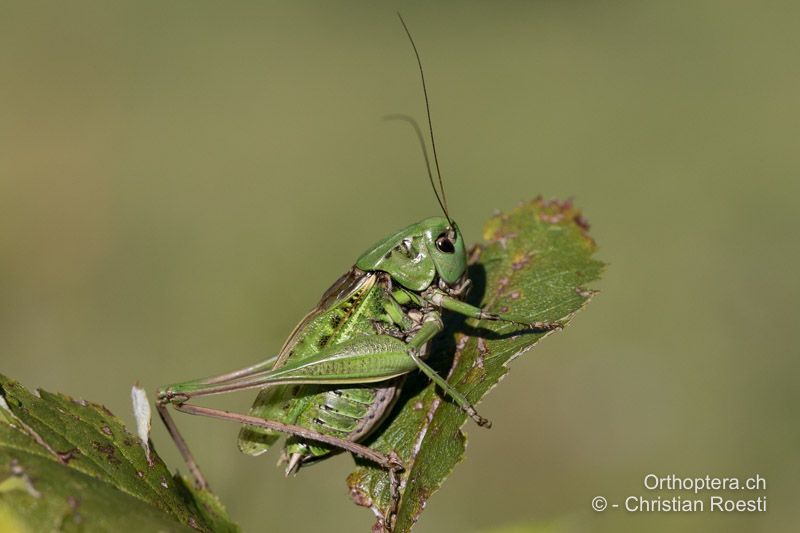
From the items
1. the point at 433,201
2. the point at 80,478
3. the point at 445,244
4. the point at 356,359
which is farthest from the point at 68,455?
the point at 433,201

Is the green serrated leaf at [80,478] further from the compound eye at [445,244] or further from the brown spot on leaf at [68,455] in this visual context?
the compound eye at [445,244]

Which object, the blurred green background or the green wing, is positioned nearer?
the green wing

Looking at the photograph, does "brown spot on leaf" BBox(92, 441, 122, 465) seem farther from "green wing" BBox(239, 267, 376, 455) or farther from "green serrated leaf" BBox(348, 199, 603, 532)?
"green wing" BBox(239, 267, 376, 455)

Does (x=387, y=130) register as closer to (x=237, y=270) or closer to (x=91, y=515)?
(x=237, y=270)

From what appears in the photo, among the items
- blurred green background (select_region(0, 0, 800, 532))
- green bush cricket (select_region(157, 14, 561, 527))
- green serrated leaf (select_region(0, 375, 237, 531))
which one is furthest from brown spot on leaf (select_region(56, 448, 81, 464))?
blurred green background (select_region(0, 0, 800, 532))

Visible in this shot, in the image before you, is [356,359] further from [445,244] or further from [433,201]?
[433,201]

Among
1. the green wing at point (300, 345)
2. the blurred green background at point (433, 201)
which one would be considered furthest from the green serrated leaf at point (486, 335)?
the blurred green background at point (433, 201)
